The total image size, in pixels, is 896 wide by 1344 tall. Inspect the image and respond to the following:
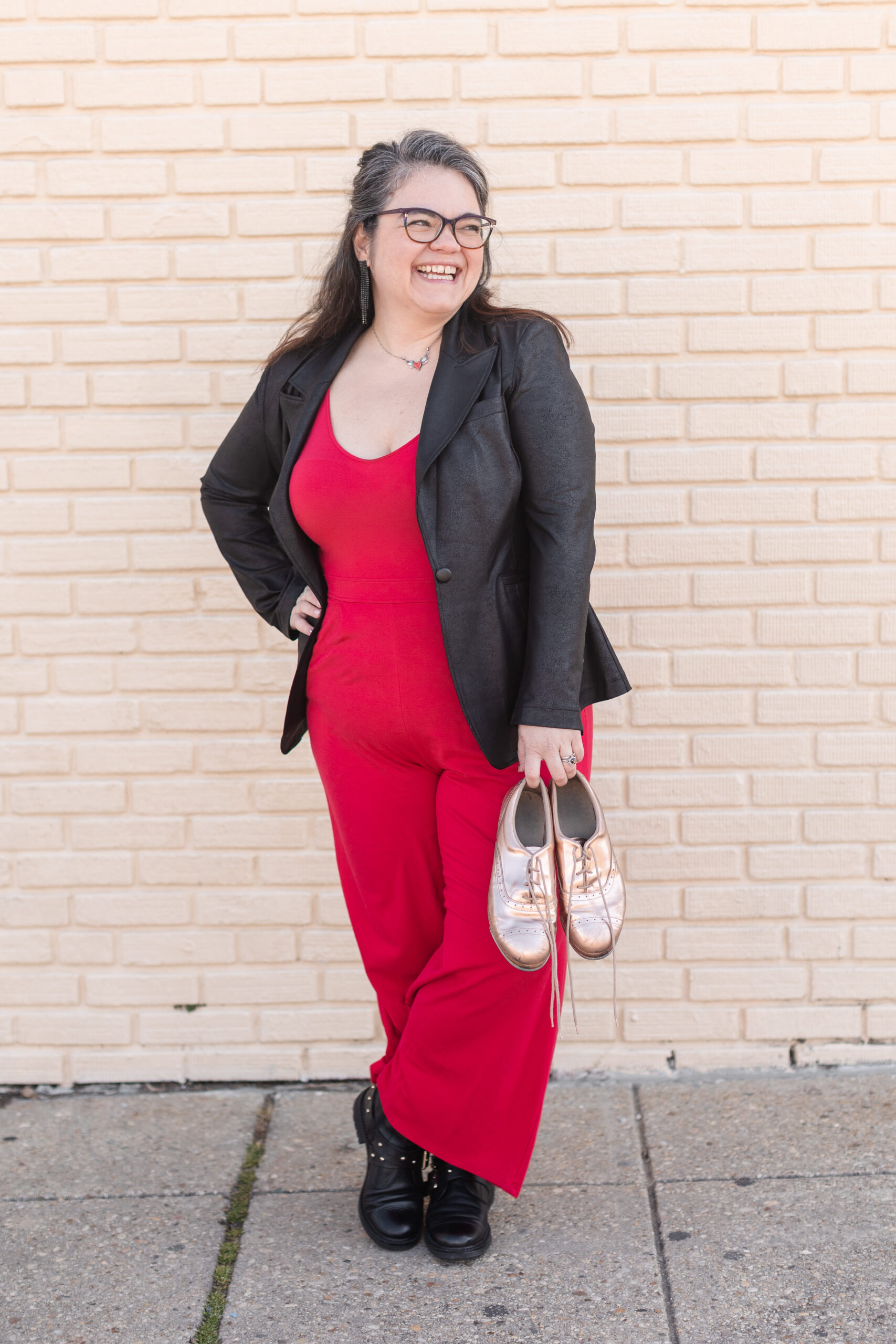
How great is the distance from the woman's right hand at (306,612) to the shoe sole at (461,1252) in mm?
1304

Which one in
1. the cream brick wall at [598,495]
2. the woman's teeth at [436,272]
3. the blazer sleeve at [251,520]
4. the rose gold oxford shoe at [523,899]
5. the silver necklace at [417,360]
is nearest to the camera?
the rose gold oxford shoe at [523,899]

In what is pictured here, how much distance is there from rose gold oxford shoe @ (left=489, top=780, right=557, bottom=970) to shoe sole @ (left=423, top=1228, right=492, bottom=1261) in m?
0.65

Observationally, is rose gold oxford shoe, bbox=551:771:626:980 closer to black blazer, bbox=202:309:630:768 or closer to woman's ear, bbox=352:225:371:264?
black blazer, bbox=202:309:630:768

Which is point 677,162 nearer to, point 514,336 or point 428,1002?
point 514,336

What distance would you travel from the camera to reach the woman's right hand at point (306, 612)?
2.58 meters

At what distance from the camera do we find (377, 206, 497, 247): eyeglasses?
2352 mm

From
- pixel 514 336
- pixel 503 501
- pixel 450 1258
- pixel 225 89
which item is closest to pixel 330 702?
pixel 503 501

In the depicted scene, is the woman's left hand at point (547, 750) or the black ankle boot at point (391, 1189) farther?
the black ankle boot at point (391, 1189)

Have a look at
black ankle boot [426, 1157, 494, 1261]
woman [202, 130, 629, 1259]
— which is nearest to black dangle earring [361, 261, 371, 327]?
woman [202, 130, 629, 1259]

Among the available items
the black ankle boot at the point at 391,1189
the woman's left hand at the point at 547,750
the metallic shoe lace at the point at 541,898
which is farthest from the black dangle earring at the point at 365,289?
the black ankle boot at the point at 391,1189

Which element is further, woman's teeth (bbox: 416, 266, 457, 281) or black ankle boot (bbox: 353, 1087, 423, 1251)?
black ankle boot (bbox: 353, 1087, 423, 1251)

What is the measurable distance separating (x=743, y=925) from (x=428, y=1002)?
3.75 feet

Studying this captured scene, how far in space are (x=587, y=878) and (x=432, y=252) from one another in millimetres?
1244

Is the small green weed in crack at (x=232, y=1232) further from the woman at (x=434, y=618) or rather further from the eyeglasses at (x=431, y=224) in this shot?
the eyeglasses at (x=431, y=224)
